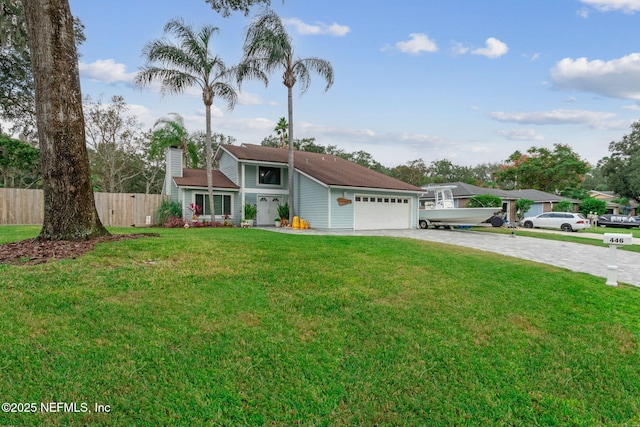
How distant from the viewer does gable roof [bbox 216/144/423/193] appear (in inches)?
683

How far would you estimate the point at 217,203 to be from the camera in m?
18.6

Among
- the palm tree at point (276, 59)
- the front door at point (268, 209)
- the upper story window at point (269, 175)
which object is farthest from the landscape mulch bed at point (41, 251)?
the upper story window at point (269, 175)

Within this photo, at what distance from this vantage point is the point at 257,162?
18438 millimetres

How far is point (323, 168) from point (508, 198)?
19.6 m

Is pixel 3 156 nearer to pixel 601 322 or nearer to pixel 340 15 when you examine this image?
pixel 340 15

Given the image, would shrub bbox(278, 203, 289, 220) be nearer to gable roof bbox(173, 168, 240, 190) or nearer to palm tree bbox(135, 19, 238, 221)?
gable roof bbox(173, 168, 240, 190)

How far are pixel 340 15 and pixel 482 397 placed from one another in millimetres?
11849

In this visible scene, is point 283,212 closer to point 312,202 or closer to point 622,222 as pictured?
point 312,202

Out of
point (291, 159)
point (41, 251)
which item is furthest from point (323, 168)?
point (41, 251)

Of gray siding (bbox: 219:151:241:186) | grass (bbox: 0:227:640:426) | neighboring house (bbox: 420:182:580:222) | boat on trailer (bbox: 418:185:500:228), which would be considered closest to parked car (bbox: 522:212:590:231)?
neighboring house (bbox: 420:182:580:222)

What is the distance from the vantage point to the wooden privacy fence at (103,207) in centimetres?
1489

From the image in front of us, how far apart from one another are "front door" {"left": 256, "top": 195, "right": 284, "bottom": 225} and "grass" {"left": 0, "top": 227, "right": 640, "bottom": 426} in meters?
13.7

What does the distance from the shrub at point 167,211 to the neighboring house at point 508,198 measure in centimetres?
1772

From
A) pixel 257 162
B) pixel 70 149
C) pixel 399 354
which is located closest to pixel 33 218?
pixel 257 162
